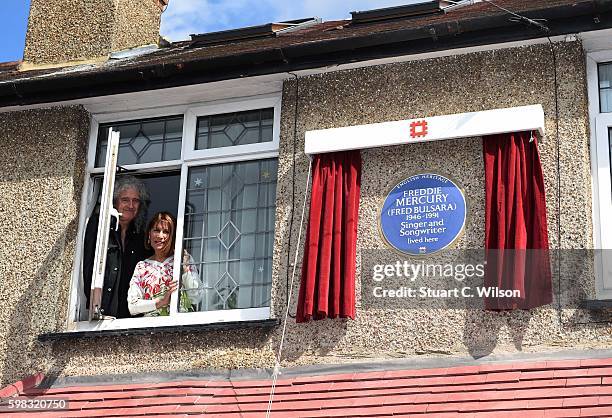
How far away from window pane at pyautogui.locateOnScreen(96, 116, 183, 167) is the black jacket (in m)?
0.70

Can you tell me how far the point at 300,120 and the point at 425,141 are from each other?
4.00ft

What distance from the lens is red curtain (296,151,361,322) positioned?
9.38 meters

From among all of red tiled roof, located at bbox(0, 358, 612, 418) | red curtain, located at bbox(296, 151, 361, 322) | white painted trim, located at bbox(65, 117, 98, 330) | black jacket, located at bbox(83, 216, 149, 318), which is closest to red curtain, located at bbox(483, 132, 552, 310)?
red tiled roof, located at bbox(0, 358, 612, 418)

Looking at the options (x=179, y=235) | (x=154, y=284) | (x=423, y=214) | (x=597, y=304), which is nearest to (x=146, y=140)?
(x=179, y=235)

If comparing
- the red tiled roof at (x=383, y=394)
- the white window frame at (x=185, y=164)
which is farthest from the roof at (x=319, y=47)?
the red tiled roof at (x=383, y=394)

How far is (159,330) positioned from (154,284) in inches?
25.8

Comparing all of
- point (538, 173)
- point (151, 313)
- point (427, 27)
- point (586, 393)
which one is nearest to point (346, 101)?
point (427, 27)

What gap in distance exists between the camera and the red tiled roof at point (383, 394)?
26.9 feet

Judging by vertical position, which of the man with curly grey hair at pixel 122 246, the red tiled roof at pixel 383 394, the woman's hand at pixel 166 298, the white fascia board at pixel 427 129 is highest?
the white fascia board at pixel 427 129

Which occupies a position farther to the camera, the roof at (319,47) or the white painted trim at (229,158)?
the white painted trim at (229,158)

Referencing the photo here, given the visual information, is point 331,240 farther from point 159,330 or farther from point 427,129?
point 159,330

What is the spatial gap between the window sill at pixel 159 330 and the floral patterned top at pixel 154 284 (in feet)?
1.21

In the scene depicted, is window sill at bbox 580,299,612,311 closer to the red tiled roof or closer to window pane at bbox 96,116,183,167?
the red tiled roof

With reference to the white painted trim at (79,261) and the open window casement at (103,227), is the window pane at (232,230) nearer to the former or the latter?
the open window casement at (103,227)
